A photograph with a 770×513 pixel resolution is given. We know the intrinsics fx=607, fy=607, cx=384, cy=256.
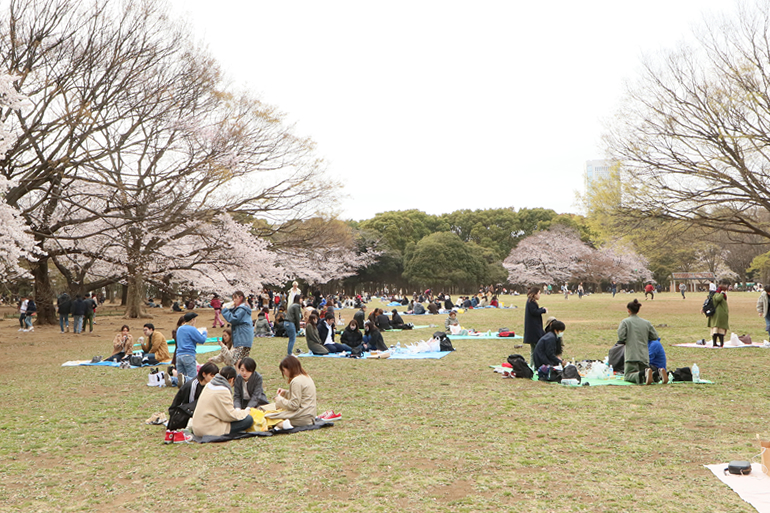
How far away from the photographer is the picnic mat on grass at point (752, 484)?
13.8ft

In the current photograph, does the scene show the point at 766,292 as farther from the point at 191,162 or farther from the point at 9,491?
the point at 191,162

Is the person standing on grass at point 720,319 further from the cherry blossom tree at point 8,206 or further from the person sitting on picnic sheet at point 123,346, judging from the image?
the cherry blossom tree at point 8,206

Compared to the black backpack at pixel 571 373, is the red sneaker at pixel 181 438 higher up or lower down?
lower down

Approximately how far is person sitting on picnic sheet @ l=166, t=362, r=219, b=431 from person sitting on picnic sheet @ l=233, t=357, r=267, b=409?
1.83 feet

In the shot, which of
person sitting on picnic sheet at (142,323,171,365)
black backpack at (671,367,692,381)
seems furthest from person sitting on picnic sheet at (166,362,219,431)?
black backpack at (671,367,692,381)

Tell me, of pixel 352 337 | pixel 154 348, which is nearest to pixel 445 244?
pixel 352 337

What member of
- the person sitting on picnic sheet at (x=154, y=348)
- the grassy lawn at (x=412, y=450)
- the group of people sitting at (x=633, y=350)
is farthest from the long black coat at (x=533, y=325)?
the person sitting on picnic sheet at (x=154, y=348)

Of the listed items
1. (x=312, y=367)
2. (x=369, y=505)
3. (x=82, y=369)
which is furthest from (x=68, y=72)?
(x=369, y=505)

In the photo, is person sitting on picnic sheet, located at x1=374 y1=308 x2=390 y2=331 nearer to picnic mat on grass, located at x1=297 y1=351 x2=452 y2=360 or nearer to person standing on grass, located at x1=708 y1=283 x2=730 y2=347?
picnic mat on grass, located at x1=297 y1=351 x2=452 y2=360

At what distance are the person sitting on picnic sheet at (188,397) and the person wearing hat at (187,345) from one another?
2237 millimetres

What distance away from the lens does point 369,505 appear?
4.34 meters

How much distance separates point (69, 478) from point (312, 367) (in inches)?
274

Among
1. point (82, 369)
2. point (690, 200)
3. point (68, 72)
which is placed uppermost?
point (68, 72)

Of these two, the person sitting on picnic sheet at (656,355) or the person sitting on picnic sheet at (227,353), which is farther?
the person sitting on picnic sheet at (227,353)
